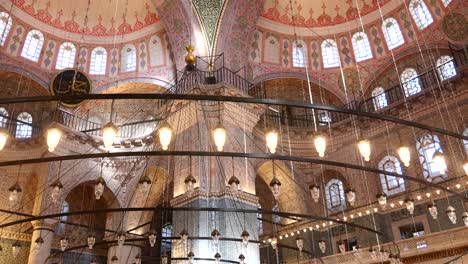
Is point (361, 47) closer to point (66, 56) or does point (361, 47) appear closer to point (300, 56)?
point (300, 56)

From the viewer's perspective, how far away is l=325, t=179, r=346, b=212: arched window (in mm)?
15545

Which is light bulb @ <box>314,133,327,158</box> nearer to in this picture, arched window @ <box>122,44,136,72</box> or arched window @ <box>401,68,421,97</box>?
→ arched window @ <box>401,68,421,97</box>

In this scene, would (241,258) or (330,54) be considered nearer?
(241,258)

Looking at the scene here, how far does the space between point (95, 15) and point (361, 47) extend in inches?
Result: 410

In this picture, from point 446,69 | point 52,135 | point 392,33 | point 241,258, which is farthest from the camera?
point 392,33

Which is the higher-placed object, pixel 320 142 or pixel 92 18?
pixel 92 18

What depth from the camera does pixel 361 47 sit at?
16609 mm

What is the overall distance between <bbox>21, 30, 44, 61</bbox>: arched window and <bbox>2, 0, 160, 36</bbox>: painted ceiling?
59 cm

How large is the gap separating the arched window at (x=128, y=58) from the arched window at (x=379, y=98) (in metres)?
9.29

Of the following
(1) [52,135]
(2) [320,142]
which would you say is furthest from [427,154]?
(1) [52,135]

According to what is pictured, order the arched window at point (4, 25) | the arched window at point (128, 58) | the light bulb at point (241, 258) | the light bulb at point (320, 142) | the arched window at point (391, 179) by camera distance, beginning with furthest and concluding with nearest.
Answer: the arched window at point (128, 58)
the arched window at point (4, 25)
the arched window at point (391, 179)
the light bulb at point (241, 258)
the light bulb at point (320, 142)

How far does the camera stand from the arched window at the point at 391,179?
46.6 ft

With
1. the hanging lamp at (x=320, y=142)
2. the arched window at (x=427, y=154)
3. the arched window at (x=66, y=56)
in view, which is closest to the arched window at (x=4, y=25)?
the arched window at (x=66, y=56)

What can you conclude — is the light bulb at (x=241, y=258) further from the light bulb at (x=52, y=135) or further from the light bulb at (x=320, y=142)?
the light bulb at (x=52, y=135)
